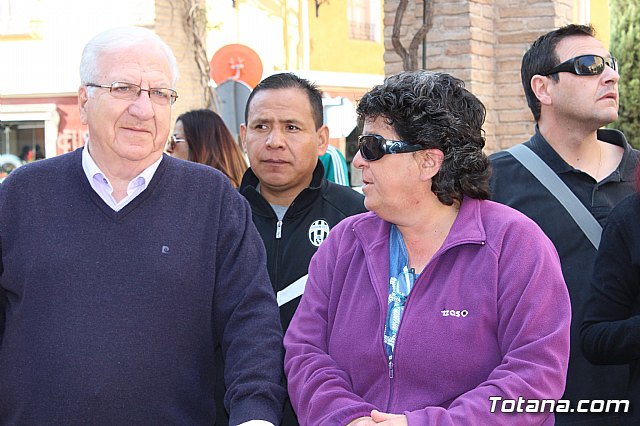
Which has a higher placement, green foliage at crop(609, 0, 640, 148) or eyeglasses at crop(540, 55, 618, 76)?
green foliage at crop(609, 0, 640, 148)

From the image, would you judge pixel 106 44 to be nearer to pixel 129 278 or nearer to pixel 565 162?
pixel 129 278

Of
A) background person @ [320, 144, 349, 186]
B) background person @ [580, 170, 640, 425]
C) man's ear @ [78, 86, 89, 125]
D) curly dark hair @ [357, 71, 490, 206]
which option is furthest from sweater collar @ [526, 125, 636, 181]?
background person @ [320, 144, 349, 186]

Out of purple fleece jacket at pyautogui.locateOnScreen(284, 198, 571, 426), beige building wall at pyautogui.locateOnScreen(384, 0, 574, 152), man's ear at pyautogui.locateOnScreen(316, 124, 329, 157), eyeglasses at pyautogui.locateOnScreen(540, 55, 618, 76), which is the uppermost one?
beige building wall at pyautogui.locateOnScreen(384, 0, 574, 152)

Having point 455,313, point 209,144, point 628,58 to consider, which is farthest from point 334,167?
point 628,58

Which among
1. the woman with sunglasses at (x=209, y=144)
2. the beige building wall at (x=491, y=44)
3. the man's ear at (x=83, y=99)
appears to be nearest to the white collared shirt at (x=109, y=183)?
the man's ear at (x=83, y=99)

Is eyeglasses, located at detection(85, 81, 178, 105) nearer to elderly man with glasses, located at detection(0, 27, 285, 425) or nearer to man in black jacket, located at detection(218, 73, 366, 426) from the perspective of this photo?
elderly man with glasses, located at detection(0, 27, 285, 425)

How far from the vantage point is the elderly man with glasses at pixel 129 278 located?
2814 mm

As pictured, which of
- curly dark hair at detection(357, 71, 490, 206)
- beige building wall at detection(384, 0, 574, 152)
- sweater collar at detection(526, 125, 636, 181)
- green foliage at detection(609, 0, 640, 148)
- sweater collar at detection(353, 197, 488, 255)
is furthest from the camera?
green foliage at detection(609, 0, 640, 148)

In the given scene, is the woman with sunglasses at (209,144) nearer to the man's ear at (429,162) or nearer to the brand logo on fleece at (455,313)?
the man's ear at (429,162)

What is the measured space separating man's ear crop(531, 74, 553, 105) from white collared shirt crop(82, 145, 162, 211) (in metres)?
2.05

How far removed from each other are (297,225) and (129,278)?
1107mm

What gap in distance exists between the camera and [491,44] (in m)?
8.27

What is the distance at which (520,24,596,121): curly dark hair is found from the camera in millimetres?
4203

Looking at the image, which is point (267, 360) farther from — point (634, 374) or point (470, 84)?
point (470, 84)
